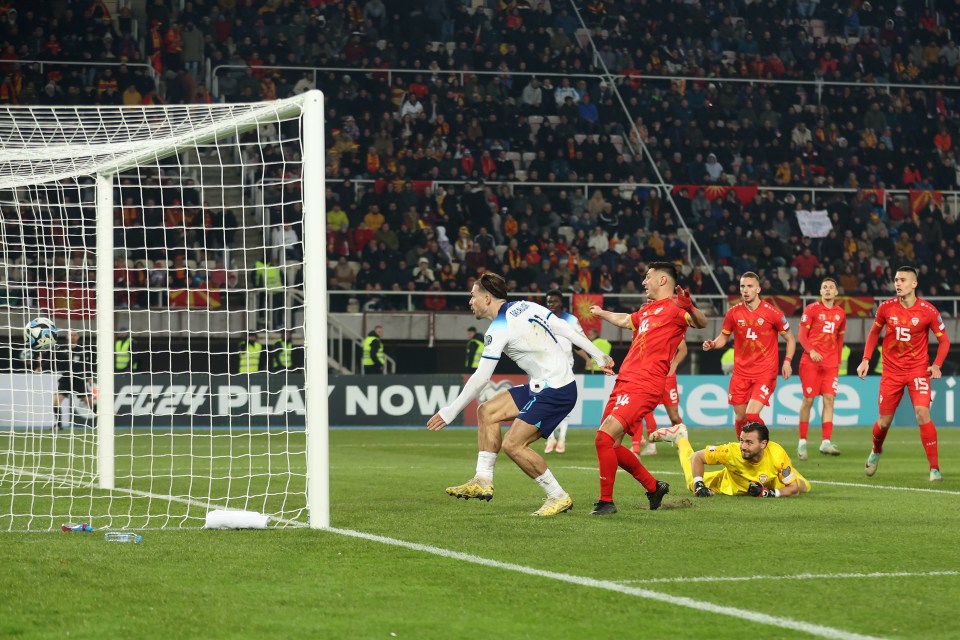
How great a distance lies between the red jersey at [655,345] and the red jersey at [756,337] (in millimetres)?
5269

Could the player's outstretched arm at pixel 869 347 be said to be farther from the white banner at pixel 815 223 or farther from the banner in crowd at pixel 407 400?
the white banner at pixel 815 223

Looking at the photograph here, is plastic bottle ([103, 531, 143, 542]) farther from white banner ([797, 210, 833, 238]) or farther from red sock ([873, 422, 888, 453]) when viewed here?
white banner ([797, 210, 833, 238])

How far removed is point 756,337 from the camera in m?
15.4

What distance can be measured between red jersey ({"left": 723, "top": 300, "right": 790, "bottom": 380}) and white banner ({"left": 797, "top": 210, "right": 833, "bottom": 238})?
1764 centimetres

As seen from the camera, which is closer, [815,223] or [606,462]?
[606,462]

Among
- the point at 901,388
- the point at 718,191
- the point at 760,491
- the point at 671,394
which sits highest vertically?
the point at 718,191

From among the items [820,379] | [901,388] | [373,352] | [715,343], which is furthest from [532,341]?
[373,352]

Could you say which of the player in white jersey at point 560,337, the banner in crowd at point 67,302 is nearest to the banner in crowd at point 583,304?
the player in white jersey at point 560,337

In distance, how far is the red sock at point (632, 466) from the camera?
9781 millimetres

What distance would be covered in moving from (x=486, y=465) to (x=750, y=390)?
6201mm

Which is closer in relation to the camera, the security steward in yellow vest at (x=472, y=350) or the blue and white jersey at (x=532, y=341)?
the blue and white jersey at (x=532, y=341)

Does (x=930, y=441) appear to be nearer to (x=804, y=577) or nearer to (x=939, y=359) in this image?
(x=939, y=359)

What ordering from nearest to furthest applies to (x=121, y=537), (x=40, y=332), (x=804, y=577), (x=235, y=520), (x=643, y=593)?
(x=643, y=593) → (x=804, y=577) → (x=121, y=537) → (x=235, y=520) → (x=40, y=332)

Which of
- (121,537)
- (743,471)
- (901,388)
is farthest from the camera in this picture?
(901,388)
